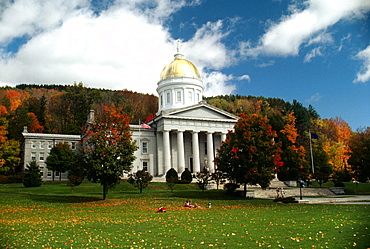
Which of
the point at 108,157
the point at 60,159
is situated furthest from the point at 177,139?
the point at 108,157

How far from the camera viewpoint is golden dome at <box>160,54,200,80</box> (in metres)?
69.1

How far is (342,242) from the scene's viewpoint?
34.9 ft

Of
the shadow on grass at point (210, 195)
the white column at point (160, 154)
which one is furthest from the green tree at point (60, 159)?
the shadow on grass at point (210, 195)

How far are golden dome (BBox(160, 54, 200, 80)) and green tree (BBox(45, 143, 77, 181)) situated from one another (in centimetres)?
2626

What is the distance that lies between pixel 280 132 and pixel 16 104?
64886 mm

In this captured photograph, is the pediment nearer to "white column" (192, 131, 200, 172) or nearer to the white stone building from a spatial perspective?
the white stone building

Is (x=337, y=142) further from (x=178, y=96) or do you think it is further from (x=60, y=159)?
(x=60, y=159)

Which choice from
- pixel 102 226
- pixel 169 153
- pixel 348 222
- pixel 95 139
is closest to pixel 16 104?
pixel 169 153

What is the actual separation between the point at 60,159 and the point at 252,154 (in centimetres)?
3362

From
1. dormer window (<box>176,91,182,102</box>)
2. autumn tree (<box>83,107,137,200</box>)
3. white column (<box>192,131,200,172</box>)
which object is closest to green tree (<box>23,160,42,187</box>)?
autumn tree (<box>83,107,137,200</box>)

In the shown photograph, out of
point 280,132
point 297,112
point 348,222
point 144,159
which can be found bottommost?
point 348,222

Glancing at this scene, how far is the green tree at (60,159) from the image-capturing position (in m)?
53.3

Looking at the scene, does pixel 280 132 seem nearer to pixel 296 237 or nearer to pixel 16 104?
pixel 296 237

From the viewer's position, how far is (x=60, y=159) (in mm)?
54250
